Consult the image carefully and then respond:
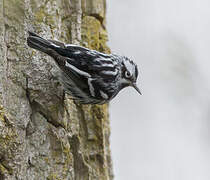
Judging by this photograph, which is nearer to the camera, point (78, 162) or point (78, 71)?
point (78, 71)

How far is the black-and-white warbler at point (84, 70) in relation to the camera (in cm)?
463

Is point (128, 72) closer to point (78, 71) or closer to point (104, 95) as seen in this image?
point (104, 95)

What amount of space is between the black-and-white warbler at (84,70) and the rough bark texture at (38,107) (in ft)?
0.53

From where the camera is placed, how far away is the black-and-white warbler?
15.2 feet

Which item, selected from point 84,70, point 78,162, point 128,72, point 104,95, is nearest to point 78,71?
point 84,70

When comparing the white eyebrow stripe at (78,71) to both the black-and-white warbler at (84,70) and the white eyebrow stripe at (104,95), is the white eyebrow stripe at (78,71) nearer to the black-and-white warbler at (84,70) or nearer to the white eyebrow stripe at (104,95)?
the black-and-white warbler at (84,70)

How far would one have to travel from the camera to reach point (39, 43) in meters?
4.57

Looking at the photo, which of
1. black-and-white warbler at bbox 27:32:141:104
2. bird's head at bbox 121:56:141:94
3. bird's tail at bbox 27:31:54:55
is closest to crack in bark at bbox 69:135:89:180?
black-and-white warbler at bbox 27:32:141:104

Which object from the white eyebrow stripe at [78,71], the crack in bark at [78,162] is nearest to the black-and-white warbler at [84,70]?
the white eyebrow stripe at [78,71]

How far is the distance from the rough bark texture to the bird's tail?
15cm

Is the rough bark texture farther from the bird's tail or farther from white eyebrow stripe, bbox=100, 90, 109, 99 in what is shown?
white eyebrow stripe, bbox=100, 90, 109, 99

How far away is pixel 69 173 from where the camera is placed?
4.90 meters

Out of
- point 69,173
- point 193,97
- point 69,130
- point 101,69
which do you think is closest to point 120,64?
point 101,69

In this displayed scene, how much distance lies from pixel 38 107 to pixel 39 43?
50cm
